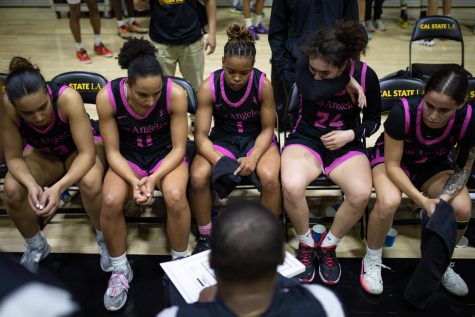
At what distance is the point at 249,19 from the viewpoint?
22.1 feet

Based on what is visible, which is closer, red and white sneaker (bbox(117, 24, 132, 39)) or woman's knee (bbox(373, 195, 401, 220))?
woman's knee (bbox(373, 195, 401, 220))

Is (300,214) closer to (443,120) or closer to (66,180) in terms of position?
(443,120)

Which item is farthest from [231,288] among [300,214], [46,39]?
[46,39]

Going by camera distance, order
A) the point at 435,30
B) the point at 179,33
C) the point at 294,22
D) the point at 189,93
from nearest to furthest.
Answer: the point at 189,93
the point at 294,22
the point at 179,33
the point at 435,30

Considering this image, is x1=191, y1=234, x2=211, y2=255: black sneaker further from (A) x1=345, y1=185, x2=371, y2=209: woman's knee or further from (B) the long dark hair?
(B) the long dark hair

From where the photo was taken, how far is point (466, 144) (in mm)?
2400

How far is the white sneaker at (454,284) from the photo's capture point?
2447mm

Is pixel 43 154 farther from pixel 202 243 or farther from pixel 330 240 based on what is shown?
pixel 330 240

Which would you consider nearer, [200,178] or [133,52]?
[133,52]

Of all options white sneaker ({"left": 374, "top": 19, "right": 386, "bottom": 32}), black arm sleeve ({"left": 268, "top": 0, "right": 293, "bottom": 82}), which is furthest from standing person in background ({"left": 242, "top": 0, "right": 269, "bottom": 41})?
black arm sleeve ({"left": 268, "top": 0, "right": 293, "bottom": 82})

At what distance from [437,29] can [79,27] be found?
4065mm

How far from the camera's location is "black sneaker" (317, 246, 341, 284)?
2561 millimetres

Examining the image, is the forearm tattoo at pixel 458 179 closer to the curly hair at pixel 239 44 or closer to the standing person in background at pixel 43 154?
the curly hair at pixel 239 44

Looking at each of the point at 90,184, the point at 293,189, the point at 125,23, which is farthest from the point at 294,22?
the point at 125,23
